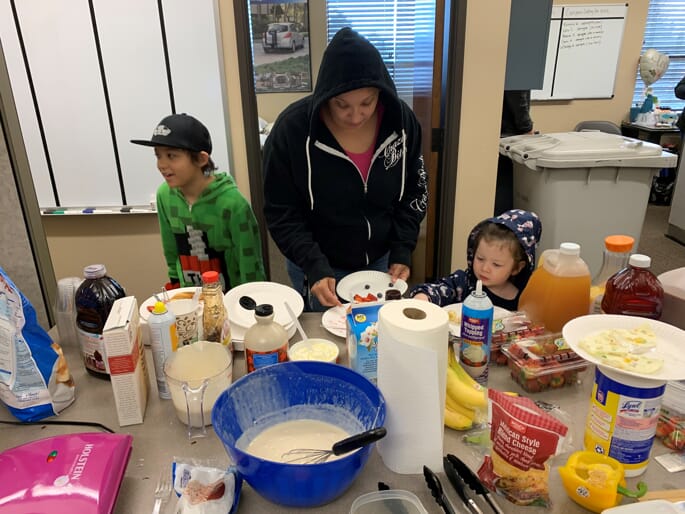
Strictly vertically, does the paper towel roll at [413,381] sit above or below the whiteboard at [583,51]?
below

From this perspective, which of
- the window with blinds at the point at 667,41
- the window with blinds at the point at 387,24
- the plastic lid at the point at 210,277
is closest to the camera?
the plastic lid at the point at 210,277

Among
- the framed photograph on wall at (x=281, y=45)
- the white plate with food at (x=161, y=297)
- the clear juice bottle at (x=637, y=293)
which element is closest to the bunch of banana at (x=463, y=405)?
the clear juice bottle at (x=637, y=293)

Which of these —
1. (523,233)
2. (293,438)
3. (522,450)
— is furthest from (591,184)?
(293,438)

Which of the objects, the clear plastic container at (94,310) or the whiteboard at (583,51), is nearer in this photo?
the clear plastic container at (94,310)

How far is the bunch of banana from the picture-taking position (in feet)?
2.96

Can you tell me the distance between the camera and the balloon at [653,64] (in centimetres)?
473

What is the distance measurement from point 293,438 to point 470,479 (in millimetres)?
296

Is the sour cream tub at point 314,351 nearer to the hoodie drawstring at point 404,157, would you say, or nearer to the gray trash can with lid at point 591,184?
the hoodie drawstring at point 404,157

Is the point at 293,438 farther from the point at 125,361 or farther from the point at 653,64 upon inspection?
the point at 653,64

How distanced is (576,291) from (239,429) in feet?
2.62

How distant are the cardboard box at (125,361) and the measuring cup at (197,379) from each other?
2.3 inches

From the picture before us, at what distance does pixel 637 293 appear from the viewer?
1039 mm

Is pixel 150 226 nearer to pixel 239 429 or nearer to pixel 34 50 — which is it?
pixel 34 50

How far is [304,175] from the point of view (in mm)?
1646
